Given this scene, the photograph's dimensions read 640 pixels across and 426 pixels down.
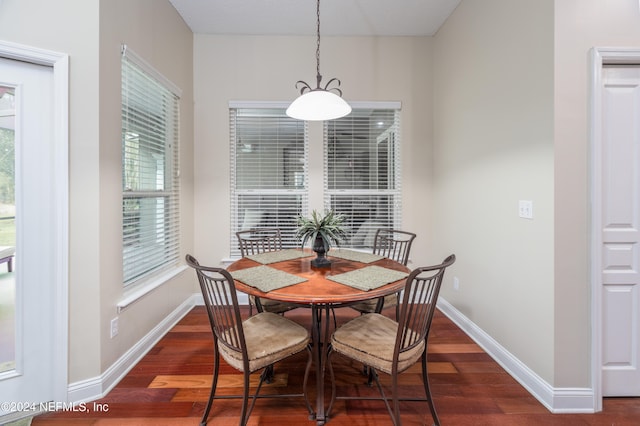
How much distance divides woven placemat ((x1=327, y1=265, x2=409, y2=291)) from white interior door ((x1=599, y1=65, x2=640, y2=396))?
50.2 inches

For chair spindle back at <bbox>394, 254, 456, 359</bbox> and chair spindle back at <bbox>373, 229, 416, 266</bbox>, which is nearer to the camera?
chair spindle back at <bbox>394, 254, 456, 359</bbox>

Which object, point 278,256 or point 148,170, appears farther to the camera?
point 148,170

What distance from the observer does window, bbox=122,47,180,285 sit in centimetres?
215

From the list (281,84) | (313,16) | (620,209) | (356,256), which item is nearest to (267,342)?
(356,256)

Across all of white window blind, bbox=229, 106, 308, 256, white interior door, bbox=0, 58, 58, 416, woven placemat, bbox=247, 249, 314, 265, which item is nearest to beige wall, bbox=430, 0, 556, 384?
woven placemat, bbox=247, 249, 314, 265

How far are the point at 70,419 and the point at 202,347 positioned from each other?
2.89ft

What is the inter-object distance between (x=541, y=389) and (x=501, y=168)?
153 cm

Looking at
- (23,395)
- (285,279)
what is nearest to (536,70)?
(285,279)

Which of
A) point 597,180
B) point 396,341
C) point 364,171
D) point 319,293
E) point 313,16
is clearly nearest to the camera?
point 396,341

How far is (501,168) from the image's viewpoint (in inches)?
84.8

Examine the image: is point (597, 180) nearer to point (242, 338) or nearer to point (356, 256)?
point (356, 256)

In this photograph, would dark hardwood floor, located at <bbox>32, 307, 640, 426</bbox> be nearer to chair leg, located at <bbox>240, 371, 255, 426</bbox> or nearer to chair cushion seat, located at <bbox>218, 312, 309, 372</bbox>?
chair leg, located at <bbox>240, 371, 255, 426</bbox>

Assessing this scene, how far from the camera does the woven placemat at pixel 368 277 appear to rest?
160cm

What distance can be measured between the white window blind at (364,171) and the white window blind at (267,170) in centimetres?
34
